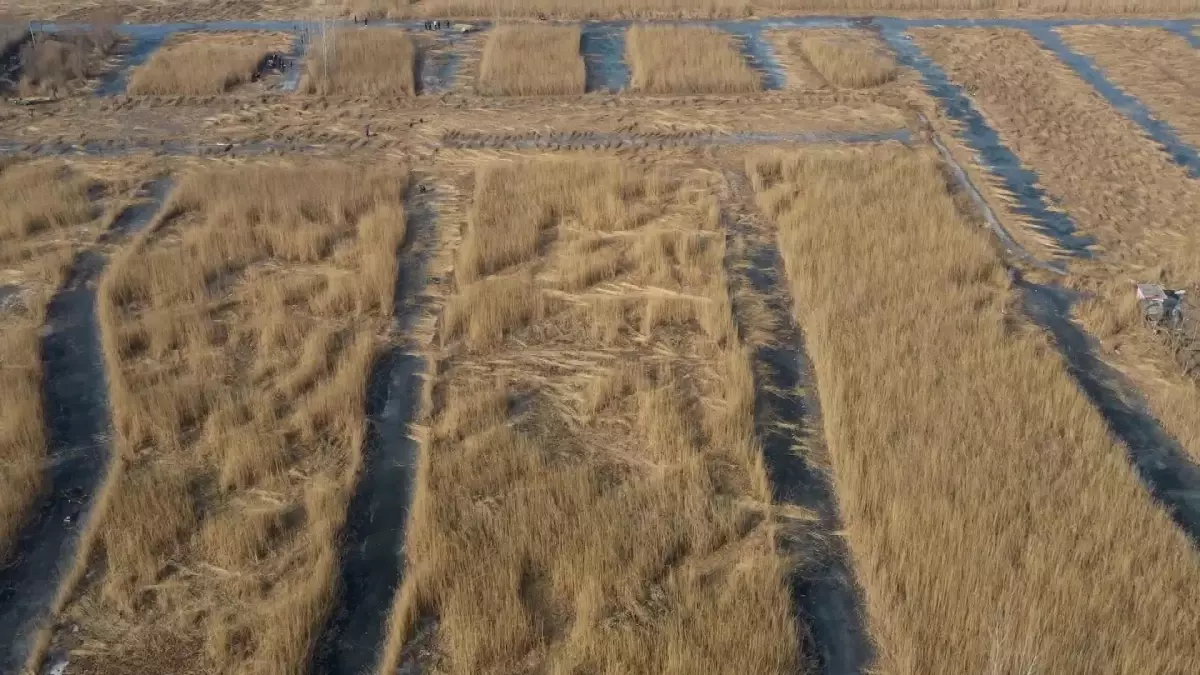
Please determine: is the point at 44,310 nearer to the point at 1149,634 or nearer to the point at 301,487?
the point at 301,487

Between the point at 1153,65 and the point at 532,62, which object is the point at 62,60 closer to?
the point at 532,62

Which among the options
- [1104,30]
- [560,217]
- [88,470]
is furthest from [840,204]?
[1104,30]

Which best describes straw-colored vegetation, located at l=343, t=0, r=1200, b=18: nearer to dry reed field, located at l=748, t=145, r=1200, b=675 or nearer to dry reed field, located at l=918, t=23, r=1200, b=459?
dry reed field, located at l=918, t=23, r=1200, b=459

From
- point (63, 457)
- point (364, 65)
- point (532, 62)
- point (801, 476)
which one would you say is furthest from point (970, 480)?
point (364, 65)

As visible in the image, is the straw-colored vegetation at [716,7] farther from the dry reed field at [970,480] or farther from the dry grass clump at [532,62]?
the dry reed field at [970,480]

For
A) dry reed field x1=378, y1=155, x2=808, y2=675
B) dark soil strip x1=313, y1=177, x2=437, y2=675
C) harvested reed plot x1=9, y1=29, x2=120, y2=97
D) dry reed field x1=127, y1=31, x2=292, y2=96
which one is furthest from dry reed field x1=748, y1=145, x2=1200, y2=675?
harvested reed plot x1=9, y1=29, x2=120, y2=97

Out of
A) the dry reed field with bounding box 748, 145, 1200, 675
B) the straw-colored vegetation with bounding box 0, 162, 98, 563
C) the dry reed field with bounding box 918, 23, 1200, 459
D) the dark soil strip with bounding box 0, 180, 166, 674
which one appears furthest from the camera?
the dry reed field with bounding box 918, 23, 1200, 459
